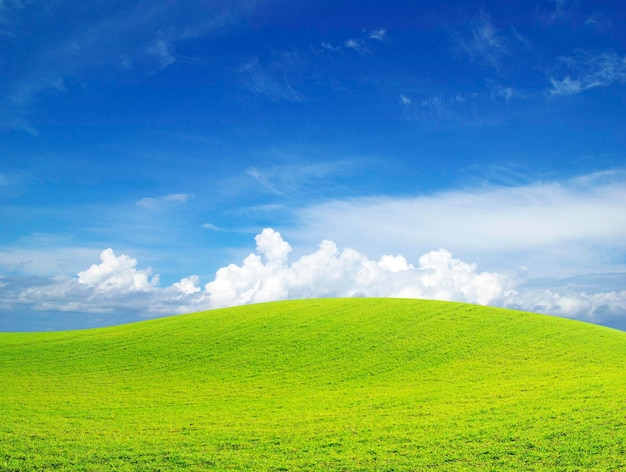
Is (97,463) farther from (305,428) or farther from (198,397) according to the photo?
(198,397)

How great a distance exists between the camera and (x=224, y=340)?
47.8 metres

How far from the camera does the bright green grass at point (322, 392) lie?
17266 mm

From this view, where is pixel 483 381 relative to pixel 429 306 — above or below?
→ below

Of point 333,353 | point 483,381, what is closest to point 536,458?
point 483,381

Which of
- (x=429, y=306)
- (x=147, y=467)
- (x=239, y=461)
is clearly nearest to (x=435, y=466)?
(x=239, y=461)

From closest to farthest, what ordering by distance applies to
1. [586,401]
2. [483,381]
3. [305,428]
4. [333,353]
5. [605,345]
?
1. [305,428]
2. [586,401]
3. [483,381]
4. [333,353]
5. [605,345]

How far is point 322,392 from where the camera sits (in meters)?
32.4

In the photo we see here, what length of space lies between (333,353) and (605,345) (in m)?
27.9

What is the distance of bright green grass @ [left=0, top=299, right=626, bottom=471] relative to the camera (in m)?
17.3

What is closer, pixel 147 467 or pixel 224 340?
pixel 147 467

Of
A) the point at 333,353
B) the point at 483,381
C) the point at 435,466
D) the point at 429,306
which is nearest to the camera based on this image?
the point at 435,466

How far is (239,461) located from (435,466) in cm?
682

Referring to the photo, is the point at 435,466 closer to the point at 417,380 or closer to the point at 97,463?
the point at 97,463

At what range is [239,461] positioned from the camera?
1683 cm
